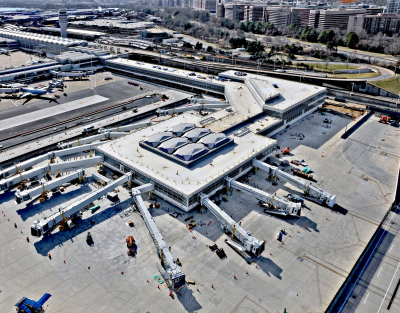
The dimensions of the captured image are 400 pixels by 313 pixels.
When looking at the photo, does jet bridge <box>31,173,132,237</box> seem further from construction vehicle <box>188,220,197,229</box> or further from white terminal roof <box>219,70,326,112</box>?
white terminal roof <box>219,70,326,112</box>

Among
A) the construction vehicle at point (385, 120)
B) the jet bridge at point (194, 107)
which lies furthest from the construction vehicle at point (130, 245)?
the construction vehicle at point (385, 120)

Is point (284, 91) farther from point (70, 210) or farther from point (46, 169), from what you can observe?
point (70, 210)

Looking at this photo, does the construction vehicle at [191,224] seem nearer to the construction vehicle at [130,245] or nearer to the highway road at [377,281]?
the construction vehicle at [130,245]

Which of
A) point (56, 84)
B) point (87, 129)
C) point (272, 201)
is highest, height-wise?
point (56, 84)

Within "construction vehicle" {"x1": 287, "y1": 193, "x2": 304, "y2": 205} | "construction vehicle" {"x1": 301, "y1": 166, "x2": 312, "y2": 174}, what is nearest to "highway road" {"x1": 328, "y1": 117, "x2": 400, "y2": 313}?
"construction vehicle" {"x1": 301, "y1": 166, "x2": 312, "y2": 174}

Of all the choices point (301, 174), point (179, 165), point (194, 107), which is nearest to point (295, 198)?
point (301, 174)

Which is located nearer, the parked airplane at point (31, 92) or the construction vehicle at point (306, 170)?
the construction vehicle at point (306, 170)

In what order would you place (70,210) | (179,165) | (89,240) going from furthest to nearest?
(179,165) → (70,210) → (89,240)

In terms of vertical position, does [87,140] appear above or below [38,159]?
above
